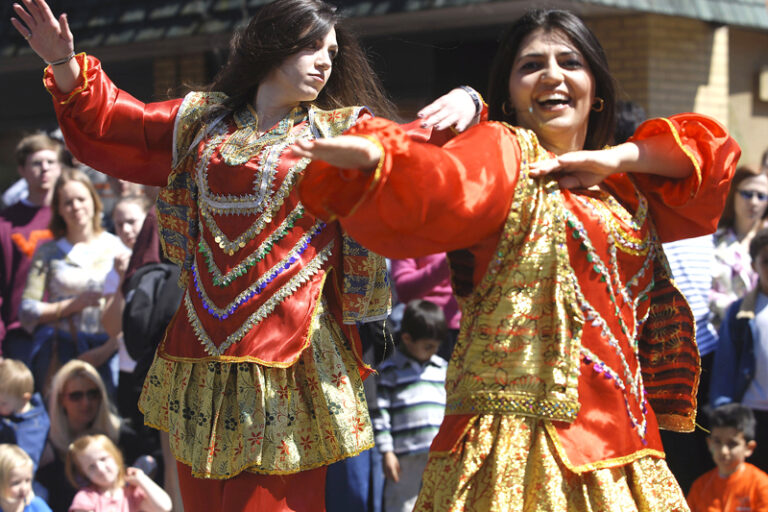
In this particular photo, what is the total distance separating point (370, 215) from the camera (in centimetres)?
207

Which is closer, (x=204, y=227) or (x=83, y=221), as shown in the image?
(x=204, y=227)

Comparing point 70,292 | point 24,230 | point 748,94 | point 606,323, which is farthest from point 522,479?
point 748,94

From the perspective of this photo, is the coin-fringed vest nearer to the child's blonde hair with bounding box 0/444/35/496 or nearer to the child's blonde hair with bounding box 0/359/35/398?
the child's blonde hair with bounding box 0/444/35/496

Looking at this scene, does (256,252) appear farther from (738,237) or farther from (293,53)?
(738,237)

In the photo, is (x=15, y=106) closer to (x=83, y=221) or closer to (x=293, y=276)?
A: (x=83, y=221)

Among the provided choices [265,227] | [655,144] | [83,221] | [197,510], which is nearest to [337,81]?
[265,227]

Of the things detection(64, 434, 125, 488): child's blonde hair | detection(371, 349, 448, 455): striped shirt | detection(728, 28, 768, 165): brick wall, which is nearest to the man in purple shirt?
detection(64, 434, 125, 488): child's blonde hair

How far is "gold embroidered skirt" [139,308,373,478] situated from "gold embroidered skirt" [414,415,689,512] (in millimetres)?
584

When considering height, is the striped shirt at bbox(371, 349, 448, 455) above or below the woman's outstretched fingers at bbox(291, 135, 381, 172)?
below

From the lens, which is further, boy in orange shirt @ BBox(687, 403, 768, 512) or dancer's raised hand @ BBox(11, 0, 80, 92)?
boy in orange shirt @ BBox(687, 403, 768, 512)

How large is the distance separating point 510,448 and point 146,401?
122 centimetres

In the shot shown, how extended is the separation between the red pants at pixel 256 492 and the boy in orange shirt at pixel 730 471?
2344mm

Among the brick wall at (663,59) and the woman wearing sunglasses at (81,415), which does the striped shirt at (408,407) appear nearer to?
the woman wearing sunglasses at (81,415)

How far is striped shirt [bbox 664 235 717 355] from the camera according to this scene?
476 cm
